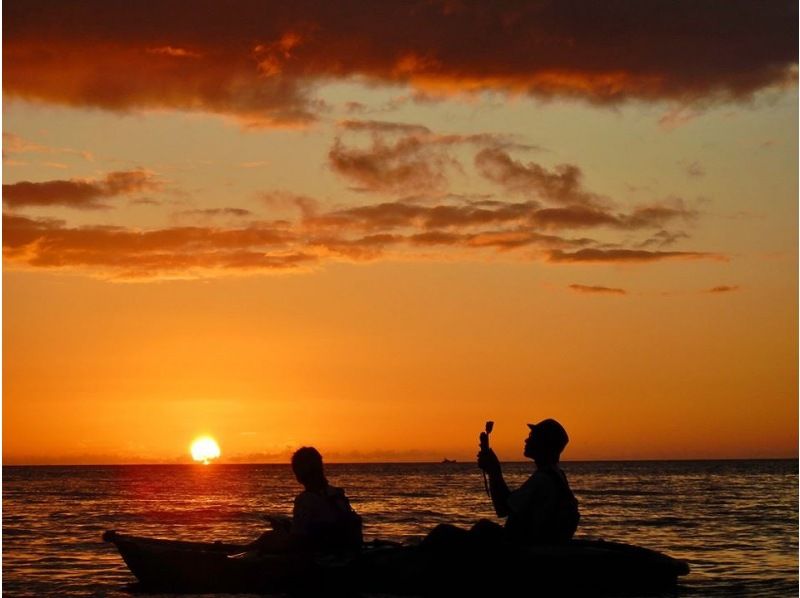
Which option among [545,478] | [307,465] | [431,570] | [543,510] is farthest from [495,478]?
[307,465]

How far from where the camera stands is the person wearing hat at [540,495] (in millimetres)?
13438

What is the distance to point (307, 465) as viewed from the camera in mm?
14070

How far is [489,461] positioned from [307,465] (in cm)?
217

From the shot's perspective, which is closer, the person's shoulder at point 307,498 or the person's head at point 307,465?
the person's head at point 307,465

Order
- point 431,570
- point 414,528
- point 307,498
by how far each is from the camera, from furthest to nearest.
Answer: point 414,528, point 307,498, point 431,570

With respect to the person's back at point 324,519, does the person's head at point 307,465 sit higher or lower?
higher

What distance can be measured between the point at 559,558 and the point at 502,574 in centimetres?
68

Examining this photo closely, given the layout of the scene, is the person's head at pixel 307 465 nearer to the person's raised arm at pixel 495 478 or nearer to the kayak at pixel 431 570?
the kayak at pixel 431 570

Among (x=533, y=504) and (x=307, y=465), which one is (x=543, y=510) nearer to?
(x=533, y=504)

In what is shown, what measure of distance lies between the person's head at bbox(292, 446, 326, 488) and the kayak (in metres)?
1.22

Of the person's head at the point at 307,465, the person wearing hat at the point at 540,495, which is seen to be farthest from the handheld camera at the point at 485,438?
the person's head at the point at 307,465

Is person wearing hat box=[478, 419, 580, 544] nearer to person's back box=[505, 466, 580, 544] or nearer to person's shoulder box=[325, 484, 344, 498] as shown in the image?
person's back box=[505, 466, 580, 544]

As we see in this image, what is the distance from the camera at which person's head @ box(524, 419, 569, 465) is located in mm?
13448

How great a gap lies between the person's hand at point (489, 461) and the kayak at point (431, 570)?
1177mm
